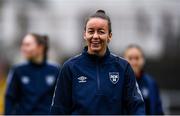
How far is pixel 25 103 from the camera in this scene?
11.0 m

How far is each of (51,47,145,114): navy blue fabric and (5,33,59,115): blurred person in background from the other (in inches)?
133

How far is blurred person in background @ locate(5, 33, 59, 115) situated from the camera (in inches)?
434

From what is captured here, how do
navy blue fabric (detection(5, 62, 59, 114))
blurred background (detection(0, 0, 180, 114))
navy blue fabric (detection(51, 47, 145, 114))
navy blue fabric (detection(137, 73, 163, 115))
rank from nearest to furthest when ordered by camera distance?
navy blue fabric (detection(51, 47, 145, 114)) < navy blue fabric (detection(5, 62, 59, 114)) < navy blue fabric (detection(137, 73, 163, 115)) < blurred background (detection(0, 0, 180, 114))

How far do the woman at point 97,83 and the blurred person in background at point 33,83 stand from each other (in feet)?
11.1

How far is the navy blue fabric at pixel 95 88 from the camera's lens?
295 inches

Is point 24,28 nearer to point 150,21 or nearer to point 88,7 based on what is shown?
point 88,7

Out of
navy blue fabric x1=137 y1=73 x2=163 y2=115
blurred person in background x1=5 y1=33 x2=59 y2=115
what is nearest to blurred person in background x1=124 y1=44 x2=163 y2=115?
navy blue fabric x1=137 y1=73 x2=163 y2=115

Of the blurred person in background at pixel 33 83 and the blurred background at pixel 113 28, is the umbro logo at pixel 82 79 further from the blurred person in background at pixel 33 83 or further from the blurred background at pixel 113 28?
the blurred background at pixel 113 28

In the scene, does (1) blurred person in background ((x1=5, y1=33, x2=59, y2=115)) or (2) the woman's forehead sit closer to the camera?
(2) the woman's forehead

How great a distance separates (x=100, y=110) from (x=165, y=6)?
16.4 m

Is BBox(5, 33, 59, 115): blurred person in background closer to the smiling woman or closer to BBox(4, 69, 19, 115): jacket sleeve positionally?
BBox(4, 69, 19, 115): jacket sleeve

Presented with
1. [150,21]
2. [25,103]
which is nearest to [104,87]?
[25,103]

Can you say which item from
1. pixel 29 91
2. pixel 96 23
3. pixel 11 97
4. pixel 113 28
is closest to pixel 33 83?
pixel 29 91

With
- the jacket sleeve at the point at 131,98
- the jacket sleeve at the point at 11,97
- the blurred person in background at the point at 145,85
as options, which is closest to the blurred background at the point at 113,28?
the blurred person in background at the point at 145,85
